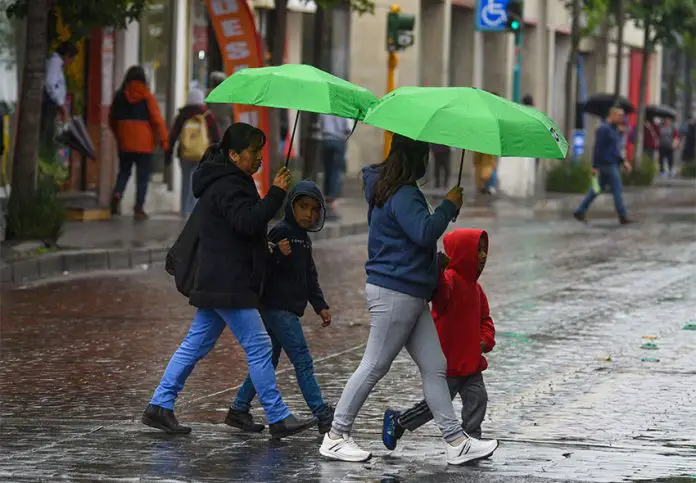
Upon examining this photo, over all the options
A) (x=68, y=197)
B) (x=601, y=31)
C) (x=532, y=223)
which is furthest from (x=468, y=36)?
(x=68, y=197)

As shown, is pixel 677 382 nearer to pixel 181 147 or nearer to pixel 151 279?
pixel 151 279

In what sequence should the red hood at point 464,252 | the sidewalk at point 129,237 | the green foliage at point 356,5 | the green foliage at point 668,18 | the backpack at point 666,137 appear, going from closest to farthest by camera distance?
the red hood at point 464,252 → the sidewalk at point 129,237 → the green foliage at point 356,5 → the green foliage at point 668,18 → the backpack at point 666,137

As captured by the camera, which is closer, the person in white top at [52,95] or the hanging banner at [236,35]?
the person in white top at [52,95]

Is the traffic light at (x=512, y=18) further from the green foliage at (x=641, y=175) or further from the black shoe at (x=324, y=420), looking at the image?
the black shoe at (x=324, y=420)

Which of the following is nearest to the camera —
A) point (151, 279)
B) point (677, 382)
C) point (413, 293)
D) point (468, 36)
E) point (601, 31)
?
point (413, 293)

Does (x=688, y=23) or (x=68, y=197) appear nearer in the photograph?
(x=68, y=197)

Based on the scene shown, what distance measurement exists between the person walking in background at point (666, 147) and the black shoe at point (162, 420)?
4824cm

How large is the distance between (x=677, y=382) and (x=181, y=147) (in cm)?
1247

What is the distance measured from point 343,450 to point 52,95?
1466 cm

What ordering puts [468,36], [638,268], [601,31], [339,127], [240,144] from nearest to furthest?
[240,144] → [638,268] → [339,127] → [468,36] → [601,31]

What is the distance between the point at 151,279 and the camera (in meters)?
16.6

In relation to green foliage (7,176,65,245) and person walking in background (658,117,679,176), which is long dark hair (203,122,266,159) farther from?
person walking in background (658,117,679,176)

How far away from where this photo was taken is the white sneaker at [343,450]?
25.7ft

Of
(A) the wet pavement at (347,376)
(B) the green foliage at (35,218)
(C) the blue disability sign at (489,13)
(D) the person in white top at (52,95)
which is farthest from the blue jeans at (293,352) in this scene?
(C) the blue disability sign at (489,13)
